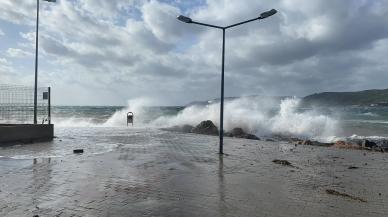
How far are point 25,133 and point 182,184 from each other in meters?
11.7

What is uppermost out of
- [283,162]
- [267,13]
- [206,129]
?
[267,13]

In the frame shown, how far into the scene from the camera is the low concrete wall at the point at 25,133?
645 inches

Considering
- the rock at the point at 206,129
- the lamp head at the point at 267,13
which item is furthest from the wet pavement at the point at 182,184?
the rock at the point at 206,129

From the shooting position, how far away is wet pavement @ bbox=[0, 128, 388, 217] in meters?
6.45

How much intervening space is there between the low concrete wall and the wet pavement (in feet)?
9.11

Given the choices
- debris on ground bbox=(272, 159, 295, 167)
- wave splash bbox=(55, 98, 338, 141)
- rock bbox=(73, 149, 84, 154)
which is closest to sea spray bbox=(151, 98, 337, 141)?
wave splash bbox=(55, 98, 338, 141)

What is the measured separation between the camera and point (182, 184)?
27.6 ft

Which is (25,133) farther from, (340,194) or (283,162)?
(340,194)

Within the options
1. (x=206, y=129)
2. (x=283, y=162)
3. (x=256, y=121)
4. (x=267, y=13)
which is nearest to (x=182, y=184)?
(x=283, y=162)

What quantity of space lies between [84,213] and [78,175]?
3347mm

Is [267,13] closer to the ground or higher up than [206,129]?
higher up

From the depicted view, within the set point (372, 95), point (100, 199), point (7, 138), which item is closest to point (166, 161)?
point (100, 199)

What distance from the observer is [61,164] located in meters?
10.8

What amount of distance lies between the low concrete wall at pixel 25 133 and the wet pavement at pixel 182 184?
2775 millimetres
